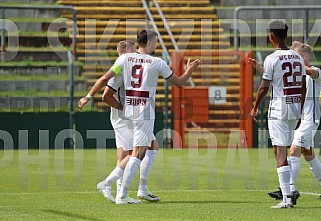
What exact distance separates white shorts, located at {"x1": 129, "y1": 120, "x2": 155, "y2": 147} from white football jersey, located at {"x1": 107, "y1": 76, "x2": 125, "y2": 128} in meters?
0.52

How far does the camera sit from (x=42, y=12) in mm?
29391

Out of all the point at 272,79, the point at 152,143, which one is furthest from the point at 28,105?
the point at 272,79

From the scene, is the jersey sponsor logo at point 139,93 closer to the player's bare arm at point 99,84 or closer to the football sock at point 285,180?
the player's bare arm at point 99,84

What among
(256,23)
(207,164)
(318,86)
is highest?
(256,23)

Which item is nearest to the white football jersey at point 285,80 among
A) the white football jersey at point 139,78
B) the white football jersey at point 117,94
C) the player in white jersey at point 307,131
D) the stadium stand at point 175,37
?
the player in white jersey at point 307,131

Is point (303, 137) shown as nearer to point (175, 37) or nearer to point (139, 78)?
point (139, 78)

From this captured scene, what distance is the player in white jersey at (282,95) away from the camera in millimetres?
12078

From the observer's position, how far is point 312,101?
46.0ft

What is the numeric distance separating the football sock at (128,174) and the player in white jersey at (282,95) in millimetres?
1601

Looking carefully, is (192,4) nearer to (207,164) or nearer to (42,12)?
(42,12)

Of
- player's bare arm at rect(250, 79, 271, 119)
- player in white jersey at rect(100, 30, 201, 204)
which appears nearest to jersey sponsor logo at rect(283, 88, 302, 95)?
player's bare arm at rect(250, 79, 271, 119)

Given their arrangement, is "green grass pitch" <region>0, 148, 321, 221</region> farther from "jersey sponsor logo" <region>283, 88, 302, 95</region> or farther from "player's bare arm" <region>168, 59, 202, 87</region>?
"player's bare arm" <region>168, 59, 202, 87</region>

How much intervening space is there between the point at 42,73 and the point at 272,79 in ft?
52.3

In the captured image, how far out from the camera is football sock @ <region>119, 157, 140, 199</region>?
12453mm
